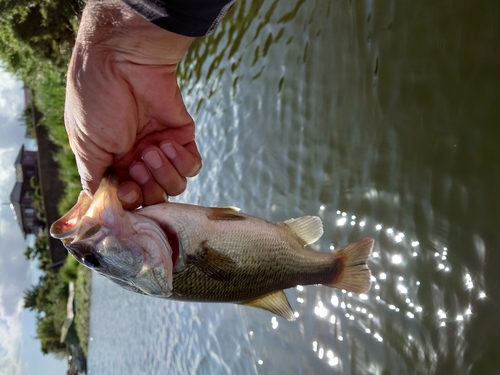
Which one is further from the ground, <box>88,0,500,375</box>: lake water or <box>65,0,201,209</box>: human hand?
<box>65,0,201,209</box>: human hand

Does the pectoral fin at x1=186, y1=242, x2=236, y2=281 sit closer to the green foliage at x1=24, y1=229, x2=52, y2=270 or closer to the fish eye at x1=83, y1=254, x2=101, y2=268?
the fish eye at x1=83, y1=254, x2=101, y2=268

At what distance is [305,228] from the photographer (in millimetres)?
2529

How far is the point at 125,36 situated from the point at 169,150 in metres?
0.61

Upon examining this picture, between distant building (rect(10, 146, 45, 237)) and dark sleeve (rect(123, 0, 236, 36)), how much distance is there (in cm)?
2984

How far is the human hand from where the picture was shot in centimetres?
184

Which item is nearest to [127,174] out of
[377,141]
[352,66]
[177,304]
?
[377,141]

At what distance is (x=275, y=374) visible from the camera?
4070 millimetres

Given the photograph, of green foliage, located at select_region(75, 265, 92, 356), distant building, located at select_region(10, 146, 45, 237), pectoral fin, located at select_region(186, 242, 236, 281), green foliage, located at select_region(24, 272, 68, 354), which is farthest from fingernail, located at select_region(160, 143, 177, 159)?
distant building, located at select_region(10, 146, 45, 237)

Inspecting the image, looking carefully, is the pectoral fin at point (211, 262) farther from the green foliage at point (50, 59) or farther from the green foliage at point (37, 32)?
the green foliage at point (37, 32)

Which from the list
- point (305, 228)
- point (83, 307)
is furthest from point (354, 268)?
point (83, 307)

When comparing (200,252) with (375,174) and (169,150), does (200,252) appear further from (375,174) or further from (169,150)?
(375,174)

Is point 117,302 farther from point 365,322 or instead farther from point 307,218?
point 307,218

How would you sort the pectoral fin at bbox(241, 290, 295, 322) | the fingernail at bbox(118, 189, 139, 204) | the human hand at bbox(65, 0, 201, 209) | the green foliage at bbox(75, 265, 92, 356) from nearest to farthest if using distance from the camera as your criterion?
the human hand at bbox(65, 0, 201, 209) → the fingernail at bbox(118, 189, 139, 204) → the pectoral fin at bbox(241, 290, 295, 322) → the green foliage at bbox(75, 265, 92, 356)

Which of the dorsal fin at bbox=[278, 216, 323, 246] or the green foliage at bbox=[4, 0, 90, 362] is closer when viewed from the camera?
the dorsal fin at bbox=[278, 216, 323, 246]
